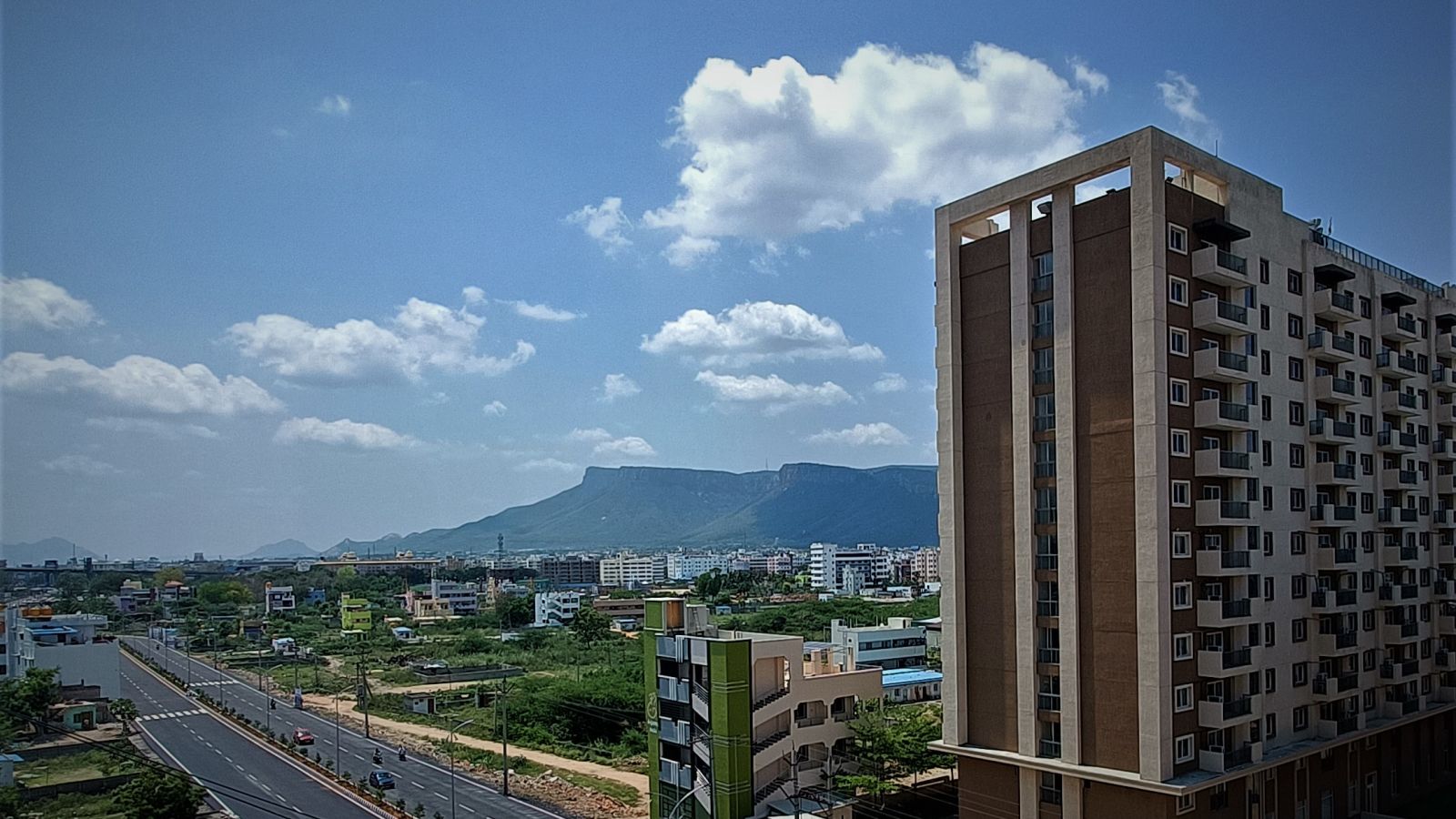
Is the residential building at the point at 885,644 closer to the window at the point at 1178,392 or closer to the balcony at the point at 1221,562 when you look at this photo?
the balcony at the point at 1221,562

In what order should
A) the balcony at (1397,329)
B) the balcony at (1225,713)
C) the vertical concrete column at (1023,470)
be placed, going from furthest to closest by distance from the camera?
the balcony at (1397,329)
the vertical concrete column at (1023,470)
the balcony at (1225,713)

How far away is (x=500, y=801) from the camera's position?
28547 millimetres

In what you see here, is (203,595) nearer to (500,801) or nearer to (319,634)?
(319,634)

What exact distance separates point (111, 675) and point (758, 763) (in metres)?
30.6

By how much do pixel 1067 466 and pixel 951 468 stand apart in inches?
116

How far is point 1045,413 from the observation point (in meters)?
18.7

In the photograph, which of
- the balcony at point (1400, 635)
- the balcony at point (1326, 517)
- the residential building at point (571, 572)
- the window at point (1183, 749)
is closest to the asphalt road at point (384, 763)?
the window at point (1183, 749)

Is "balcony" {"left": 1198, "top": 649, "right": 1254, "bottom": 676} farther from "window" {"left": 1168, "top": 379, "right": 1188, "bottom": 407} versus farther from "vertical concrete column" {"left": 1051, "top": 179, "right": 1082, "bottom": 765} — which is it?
"window" {"left": 1168, "top": 379, "right": 1188, "bottom": 407}

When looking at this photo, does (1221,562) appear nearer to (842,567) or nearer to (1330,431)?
(1330,431)

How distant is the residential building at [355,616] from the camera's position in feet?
249

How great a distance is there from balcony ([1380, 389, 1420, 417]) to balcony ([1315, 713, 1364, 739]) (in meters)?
7.70

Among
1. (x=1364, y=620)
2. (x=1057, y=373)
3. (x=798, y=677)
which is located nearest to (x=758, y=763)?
(x=798, y=677)

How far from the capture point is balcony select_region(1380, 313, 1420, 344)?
23266 mm

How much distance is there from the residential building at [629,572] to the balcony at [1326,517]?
122672mm
